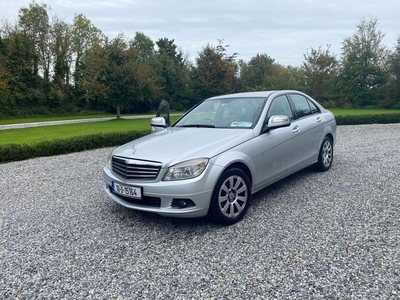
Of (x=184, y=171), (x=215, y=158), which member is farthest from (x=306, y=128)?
(x=184, y=171)

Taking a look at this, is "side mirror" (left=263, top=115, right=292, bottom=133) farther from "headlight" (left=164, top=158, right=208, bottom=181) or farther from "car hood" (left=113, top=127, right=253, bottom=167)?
"headlight" (left=164, top=158, right=208, bottom=181)

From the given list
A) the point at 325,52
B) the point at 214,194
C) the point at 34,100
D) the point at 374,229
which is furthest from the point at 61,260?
the point at 325,52

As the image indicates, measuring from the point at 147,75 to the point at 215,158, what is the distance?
2659 cm

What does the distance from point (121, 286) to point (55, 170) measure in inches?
213

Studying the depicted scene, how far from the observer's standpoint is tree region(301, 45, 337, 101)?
1339 inches

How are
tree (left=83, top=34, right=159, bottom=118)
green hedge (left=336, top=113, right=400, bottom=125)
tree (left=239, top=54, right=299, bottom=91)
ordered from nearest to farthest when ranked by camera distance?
green hedge (left=336, top=113, right=400, bottom=125), tree (left=83, top=34, right=159, bottom=118), tree (left=239, top=54, right=299, bottom=91)

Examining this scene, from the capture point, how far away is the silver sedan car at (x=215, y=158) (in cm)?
327

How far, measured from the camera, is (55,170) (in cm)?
713

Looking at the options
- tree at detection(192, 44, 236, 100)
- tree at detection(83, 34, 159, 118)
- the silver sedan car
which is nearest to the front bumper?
the silver sedan car

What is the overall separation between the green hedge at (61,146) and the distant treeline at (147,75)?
15.7 meters

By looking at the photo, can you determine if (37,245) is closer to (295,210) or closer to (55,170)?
(295,210)

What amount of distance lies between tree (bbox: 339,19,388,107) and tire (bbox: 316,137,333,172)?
30686 millimetres

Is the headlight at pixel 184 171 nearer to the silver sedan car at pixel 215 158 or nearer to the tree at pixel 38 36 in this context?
the silver sedan car at pixel 215 158

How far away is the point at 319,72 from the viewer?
34.2m
